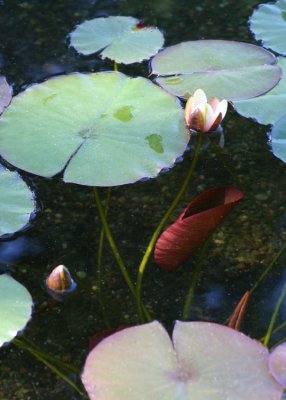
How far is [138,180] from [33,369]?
0.62 meters

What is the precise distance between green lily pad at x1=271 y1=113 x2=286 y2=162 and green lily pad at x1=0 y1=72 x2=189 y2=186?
26cm

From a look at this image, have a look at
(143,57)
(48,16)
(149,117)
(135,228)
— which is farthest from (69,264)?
(48,16)

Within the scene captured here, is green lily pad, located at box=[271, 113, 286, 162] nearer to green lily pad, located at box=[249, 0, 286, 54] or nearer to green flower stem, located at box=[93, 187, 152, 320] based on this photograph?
green lily pad, located at box=[249, 0, 286, 54]

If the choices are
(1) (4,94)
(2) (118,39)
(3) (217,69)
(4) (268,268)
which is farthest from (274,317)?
(2) (118,39)

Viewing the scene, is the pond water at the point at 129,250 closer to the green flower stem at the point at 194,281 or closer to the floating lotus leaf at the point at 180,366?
the green flower stem at the point at 194,281

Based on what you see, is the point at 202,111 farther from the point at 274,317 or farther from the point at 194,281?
the point at 274,317

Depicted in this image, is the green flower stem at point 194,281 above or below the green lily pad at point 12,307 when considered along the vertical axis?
below

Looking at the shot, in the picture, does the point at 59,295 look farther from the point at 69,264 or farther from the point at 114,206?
the point at 114,206

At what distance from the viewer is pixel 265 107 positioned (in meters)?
2.01

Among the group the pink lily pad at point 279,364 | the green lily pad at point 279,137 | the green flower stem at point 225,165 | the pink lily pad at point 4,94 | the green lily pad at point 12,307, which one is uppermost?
the green lily pad at point 279,137

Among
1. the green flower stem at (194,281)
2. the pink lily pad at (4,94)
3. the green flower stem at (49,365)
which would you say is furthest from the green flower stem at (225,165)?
the green flower stem at (49,365)

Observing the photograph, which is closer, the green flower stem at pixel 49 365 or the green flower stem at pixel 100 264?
the green flower stem at pixel 49 365

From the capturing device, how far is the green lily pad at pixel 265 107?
1995mm

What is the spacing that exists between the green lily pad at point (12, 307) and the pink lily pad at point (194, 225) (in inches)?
13.4
